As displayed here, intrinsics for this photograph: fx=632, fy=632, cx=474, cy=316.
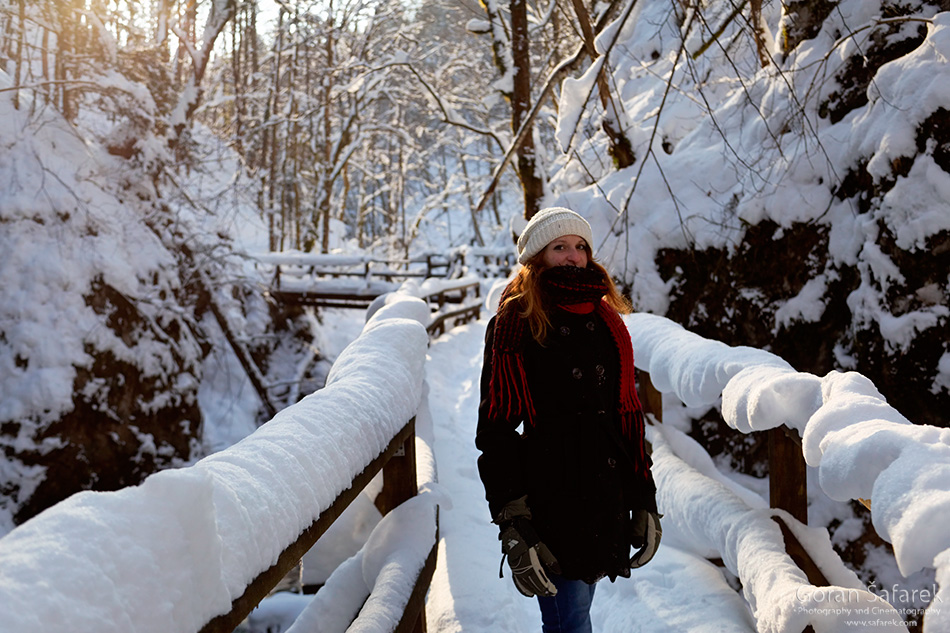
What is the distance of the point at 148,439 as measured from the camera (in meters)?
8.64

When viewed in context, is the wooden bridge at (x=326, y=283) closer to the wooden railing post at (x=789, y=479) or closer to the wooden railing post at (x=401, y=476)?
the wooden railing post at (x=401, y=476)

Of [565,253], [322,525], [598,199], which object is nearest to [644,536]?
[565,253]

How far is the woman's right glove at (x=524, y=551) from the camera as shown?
6.30 ft

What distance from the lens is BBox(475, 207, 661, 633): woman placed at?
2.03m

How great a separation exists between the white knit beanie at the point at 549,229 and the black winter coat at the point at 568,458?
0.27 m

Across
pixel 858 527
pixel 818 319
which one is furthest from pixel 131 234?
pixel 858 527

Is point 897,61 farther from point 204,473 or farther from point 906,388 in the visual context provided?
point 204,473

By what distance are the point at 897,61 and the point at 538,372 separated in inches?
193

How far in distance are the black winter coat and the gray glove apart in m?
0.04

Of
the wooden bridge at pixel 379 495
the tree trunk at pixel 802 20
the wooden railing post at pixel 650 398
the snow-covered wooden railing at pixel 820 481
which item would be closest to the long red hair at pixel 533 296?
the wooden bridge at pixel 379 495

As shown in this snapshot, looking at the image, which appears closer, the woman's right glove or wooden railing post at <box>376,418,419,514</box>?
the woman's right glove

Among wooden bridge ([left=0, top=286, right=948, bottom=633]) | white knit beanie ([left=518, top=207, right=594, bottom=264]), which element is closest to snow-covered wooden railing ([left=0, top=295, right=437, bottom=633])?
wooden bridge ([left=0, top=286, right=948, bottom=633])

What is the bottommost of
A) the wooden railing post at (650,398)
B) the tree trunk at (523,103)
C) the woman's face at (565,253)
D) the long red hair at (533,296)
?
the wooden railing post at (650,398)

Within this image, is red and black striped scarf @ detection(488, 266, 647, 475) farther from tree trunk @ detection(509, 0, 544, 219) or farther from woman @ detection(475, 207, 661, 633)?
tree trunk @ detection(509, 0, 544, 219)
